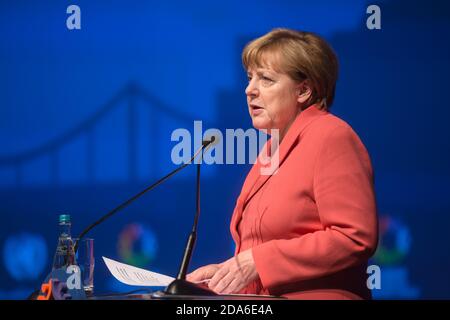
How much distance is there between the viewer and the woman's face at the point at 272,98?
214cm

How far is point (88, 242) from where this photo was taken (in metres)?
2.35

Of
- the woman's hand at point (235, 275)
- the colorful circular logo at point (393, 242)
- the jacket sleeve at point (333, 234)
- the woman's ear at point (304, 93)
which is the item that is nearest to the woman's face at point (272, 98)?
the woman's ear at point (304, 93)

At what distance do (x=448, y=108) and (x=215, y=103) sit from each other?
0.97 m

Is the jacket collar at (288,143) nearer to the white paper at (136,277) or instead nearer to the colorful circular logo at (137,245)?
the white paper at (136,277)

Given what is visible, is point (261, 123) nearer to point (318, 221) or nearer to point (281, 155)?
point (281, 155)

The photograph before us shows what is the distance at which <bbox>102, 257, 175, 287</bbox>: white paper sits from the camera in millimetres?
1835

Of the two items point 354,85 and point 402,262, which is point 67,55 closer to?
Answer: point 354,85

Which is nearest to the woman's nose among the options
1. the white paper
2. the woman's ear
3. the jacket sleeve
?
the woman's ear

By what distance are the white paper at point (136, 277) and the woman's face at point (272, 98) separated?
62 centimetres

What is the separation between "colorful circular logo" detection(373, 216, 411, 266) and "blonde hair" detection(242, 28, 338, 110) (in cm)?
83

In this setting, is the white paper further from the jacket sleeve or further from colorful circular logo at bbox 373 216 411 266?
colorful circular logo at bbox 373 216 411 266

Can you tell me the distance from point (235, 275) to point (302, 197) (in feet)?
0.95

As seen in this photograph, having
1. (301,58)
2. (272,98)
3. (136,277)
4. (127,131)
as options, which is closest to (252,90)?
(272,98)

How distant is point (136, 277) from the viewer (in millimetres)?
1879
